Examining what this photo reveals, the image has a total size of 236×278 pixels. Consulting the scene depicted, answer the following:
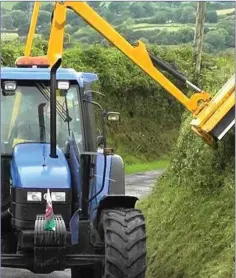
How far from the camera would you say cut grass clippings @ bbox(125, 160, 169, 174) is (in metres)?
26.4

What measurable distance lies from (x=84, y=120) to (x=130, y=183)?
13.2 metres

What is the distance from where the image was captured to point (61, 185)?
794cm

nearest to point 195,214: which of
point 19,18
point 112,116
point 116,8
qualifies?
point 112,116

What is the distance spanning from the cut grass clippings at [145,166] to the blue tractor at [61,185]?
1680 cm

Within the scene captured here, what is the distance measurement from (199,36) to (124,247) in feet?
63.5

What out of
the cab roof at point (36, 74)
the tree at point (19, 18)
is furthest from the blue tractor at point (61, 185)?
the tree at point (19, 18)

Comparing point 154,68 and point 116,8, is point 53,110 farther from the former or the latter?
point 116,8

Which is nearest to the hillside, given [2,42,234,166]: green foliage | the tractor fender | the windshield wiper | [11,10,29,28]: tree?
[11,10,29,28]: tree

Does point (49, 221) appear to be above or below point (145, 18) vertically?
below

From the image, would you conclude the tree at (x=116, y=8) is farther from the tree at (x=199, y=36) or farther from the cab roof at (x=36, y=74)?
the tree at (x=199, y=36)

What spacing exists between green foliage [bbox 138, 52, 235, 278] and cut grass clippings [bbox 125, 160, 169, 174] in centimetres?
1473

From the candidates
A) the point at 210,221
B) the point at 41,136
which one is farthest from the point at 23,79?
the point at 210,221

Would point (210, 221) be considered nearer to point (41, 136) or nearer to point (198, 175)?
point (198, 175)

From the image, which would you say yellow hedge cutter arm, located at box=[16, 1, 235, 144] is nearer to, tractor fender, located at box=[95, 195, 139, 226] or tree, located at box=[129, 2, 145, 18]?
tree, located at box=[129, 2, 145, 18]
